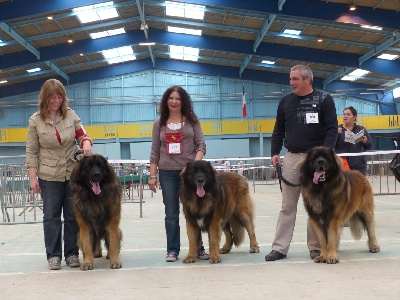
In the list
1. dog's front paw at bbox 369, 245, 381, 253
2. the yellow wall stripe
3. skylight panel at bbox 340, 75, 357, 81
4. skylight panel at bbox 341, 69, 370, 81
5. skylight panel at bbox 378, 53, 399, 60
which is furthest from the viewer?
the yellow wall stripe

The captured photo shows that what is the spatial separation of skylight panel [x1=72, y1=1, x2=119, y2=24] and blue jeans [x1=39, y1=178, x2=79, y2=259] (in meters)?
18.4

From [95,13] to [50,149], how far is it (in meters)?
19.6

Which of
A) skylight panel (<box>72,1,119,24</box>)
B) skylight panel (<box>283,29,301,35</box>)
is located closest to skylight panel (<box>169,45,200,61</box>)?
skylight panel (<box>72,1,119,24</box>)

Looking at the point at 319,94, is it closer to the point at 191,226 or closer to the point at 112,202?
the point at 191,226

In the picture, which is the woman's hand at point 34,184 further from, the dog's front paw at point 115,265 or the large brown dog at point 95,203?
the dog's front paw at point 115,265

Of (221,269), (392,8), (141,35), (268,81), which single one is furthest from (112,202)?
(268,81)

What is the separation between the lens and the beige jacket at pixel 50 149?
5.01 meters

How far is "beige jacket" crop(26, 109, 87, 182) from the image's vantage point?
197 inches

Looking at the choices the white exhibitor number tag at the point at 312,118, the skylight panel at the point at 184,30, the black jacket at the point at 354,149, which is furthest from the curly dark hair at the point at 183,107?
the skylight panel at the point at 184,30

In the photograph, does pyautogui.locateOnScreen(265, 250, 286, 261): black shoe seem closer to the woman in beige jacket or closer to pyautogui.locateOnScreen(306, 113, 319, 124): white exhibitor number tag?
pyautogui.locateOnScreen(306, 113, 319, 124): white exhibitor number tag

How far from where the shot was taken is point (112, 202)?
4.83 m

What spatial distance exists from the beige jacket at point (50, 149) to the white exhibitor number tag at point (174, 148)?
3.24 ft

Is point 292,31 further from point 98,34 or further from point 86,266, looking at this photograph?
point 86,266

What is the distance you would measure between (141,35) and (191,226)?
24.0 meters
